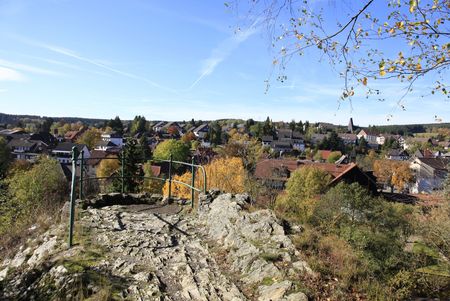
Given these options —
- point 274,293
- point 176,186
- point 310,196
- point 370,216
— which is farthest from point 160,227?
point 310,196

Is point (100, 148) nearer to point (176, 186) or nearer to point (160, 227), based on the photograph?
point (176, 186)

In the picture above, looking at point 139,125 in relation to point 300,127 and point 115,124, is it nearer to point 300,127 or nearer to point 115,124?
point 115,124

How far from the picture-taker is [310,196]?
105 feet

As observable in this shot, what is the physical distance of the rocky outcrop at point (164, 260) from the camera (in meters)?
4.39

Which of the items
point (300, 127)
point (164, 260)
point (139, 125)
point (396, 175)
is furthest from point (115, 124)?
point (164, 260)

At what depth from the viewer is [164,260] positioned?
5.44 metres

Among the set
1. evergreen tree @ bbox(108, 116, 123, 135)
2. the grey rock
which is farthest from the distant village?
the grey rock

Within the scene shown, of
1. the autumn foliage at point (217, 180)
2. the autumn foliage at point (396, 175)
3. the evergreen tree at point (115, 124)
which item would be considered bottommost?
the autumn foliage at point (396, 175)

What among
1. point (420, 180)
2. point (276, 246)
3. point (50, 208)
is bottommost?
point (420, 180)

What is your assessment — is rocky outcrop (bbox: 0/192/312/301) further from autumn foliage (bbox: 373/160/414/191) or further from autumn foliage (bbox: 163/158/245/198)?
autumn foliage (bbox: 373/160/414/191)

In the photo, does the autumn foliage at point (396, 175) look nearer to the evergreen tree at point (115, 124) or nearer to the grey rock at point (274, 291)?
the grey rock at point (274, 291)

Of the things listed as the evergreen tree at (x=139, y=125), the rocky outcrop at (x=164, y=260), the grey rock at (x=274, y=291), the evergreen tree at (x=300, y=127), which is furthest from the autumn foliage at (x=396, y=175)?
the evergreen tree at (x=139, y=125)

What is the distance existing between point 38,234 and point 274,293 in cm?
498

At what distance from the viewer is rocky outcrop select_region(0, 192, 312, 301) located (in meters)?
4.39
